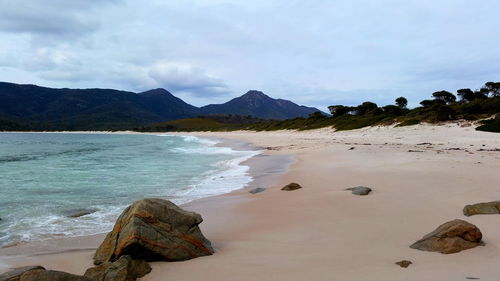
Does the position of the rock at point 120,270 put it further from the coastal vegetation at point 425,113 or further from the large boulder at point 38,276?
the coastal vegetation at point 425,113

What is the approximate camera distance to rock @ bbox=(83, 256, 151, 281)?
15.3 feet

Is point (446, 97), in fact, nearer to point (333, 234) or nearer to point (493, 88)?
point (493, 88)

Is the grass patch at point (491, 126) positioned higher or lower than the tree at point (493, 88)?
lower

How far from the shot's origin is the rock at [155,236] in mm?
5332

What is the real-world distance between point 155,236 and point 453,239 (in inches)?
181

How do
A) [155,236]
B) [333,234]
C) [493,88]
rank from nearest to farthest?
[155,236]
[333,234]
[493,88]

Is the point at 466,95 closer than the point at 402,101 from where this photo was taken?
Yes

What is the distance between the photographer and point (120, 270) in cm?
480

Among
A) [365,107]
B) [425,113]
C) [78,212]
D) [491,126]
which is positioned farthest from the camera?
[365,107]

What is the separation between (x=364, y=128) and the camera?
5094 cm

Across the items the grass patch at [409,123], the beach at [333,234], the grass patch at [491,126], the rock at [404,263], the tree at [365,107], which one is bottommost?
the beach at [333,234]

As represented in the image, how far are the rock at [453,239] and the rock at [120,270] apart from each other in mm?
4276

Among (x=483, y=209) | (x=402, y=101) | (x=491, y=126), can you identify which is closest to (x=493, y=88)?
(x=402, y=101)

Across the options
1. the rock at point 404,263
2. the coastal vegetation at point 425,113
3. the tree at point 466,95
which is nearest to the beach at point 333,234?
the rock at point 404,263
